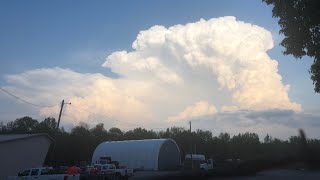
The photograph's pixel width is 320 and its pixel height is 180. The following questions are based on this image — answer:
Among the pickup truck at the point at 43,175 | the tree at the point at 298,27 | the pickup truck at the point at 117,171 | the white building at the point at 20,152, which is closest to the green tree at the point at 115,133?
the pickup truck at the point at 117,171

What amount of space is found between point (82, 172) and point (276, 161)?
121 ft

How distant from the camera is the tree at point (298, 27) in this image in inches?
447

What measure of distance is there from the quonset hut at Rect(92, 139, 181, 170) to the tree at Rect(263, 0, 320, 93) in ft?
181

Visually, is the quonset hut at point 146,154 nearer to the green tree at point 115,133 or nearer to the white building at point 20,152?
the white building at point 20,152

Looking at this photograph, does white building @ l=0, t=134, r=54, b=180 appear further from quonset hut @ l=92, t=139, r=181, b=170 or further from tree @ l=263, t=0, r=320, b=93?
tree @ l=263, t=0, r=320, b=93

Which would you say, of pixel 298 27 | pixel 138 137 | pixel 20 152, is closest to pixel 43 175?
pixel 20 152

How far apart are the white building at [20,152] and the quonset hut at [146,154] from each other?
77.4ft

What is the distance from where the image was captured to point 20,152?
40.9m

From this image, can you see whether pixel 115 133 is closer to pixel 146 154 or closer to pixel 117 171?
pixel 146 154

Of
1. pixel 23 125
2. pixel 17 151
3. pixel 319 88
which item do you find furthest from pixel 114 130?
pixel 319 88

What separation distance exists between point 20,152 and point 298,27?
112 ft

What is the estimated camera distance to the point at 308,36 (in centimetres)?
1184

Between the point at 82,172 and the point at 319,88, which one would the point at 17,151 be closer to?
the point at 82,172

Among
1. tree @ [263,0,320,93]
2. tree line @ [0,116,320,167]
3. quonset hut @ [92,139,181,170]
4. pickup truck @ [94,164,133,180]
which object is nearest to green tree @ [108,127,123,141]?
tree line @ [0,116,320,167]
